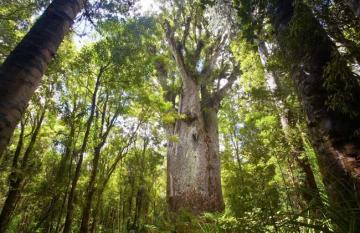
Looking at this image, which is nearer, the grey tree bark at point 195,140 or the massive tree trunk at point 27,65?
the massive tree trunk at point 27,65

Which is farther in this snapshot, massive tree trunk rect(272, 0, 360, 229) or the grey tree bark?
the grey tree bark

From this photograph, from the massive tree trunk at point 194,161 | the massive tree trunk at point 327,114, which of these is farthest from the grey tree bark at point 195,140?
the massive tree trunk at point 327,114

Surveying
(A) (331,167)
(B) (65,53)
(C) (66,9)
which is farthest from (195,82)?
(A) (331,167)

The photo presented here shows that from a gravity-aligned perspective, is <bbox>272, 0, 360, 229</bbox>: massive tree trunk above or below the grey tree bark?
below

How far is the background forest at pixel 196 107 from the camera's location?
1.99m

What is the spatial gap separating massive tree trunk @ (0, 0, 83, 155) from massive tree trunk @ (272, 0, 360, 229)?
2161 millimetres

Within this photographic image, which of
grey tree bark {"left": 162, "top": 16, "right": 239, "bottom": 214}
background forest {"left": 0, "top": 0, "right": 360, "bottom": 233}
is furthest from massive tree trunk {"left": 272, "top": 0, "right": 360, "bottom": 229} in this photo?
grey tree bark {"left": 162, "top": 16, "right": 239, "bottom": 214}

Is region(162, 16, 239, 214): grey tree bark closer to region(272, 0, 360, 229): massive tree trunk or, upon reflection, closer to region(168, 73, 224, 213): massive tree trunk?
region(168, 73, 224, 213): massive tree trunk

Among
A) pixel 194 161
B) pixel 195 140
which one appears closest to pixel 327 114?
pixel 194 161

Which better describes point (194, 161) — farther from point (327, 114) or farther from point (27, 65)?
point (27, 65)

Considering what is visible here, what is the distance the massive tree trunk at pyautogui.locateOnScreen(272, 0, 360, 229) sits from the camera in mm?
1750

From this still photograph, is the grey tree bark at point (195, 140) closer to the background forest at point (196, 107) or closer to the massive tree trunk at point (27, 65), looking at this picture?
the background forest at point (196, 107)

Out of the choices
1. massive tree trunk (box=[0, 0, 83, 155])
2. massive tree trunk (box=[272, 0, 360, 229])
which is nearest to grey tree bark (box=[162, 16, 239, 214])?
massive tree trunk (box=[272, 0, 360, 229])

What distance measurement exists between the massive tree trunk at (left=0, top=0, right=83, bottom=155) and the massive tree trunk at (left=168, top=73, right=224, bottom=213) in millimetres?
6037
